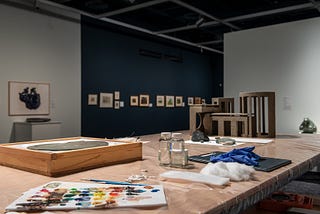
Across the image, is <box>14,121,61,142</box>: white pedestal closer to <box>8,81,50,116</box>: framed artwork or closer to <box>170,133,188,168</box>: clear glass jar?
<box>8,81,50,116</box>: framed artwork

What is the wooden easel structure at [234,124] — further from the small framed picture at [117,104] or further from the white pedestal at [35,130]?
the small framed picture at [117,104]

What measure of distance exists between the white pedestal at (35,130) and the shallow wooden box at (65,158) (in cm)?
321

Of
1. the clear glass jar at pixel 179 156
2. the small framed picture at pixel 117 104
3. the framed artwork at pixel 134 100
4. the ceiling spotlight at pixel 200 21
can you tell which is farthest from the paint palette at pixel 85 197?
the framed artwork at pixel 134 100

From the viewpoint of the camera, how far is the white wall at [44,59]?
4367 millimetres

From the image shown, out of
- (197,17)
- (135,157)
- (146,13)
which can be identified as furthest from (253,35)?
(135,157)

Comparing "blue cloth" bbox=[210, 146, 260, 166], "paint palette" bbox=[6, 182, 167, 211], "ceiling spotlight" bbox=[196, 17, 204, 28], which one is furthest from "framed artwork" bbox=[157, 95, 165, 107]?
"paint palette" bbox=[6, 182, 167, 211]

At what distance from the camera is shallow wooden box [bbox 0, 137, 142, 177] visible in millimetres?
1031

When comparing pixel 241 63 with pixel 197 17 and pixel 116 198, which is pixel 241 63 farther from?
pixel 116 198

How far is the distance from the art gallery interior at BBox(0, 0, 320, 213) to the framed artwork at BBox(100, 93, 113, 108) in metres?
0.03

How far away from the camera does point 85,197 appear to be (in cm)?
77

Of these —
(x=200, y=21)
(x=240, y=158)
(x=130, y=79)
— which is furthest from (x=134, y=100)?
(x=240, y=158)

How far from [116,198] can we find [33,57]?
4.40 meters

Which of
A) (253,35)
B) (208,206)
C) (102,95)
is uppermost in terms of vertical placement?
(253,35)

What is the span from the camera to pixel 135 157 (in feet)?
4.34
